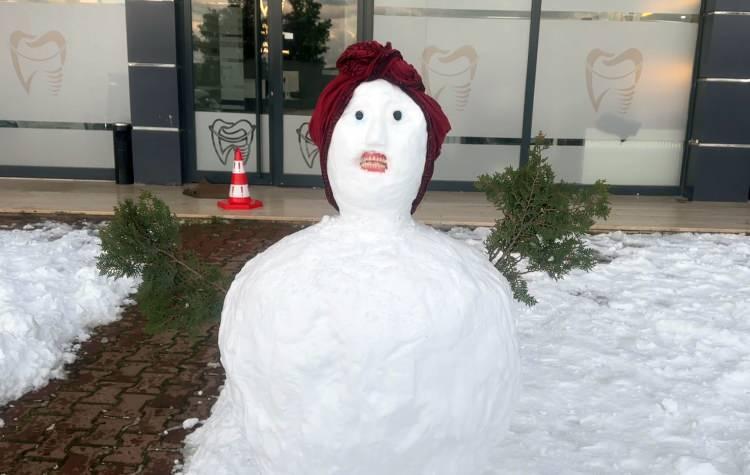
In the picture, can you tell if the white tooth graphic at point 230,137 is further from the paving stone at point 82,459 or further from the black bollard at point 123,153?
the paving stone at point 82,459

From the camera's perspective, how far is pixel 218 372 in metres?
4.23

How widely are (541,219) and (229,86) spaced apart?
25.9 ft

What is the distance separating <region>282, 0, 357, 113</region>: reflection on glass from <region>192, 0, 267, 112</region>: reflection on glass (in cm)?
44

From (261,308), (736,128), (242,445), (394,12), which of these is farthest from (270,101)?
(261,308)

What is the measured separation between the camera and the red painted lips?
7.00 ft

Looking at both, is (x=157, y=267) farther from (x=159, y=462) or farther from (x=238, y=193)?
(x=238, y=193)

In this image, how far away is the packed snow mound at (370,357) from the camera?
6.42 ft

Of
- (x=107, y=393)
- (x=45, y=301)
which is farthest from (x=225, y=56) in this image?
(x=107, y=393)

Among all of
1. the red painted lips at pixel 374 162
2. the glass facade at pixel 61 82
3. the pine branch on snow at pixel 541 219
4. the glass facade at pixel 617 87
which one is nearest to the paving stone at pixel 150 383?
the pine branch on snow at pixel 541 219

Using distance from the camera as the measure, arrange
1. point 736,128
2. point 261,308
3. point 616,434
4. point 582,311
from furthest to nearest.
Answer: point 736,128 < point 582,311 < point 616,434 < point 261,308

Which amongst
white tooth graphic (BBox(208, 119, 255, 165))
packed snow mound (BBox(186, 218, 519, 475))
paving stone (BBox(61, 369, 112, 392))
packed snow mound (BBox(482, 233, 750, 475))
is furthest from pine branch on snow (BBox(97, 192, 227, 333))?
white tooth graphic (BBox(208, 119, 255, 165))

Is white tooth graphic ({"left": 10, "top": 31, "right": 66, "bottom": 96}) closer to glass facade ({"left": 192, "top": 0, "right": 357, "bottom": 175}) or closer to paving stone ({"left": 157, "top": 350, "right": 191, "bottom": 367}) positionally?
glass facade ({"left": 192, "top": 0, "right": 357, "bottom": 175})

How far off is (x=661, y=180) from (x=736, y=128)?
122 cm

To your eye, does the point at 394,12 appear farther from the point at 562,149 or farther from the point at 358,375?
the point at 358,375
